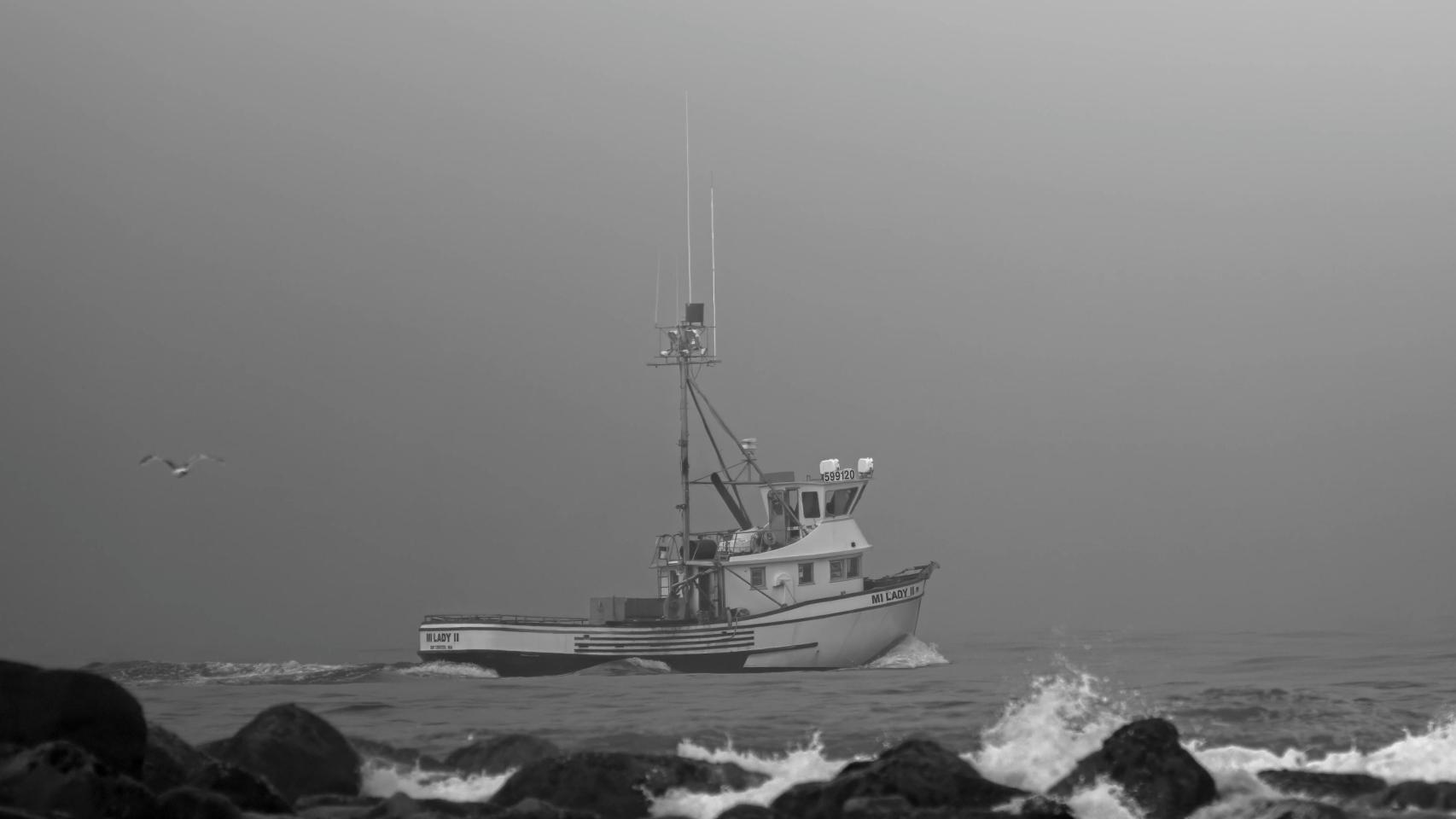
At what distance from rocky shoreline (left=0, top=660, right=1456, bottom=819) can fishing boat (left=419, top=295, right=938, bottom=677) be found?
2191 centimetres

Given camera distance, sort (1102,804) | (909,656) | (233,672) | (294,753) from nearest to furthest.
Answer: (1102,804), (294,753), (233,672), (909,656)

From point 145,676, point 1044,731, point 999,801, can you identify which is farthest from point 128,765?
point 145,676

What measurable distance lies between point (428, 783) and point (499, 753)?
41.4 inches

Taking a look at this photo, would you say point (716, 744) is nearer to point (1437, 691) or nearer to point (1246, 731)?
point (1246, 731)

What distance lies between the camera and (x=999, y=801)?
1412 centimetres

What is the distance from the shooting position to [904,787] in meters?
14.0

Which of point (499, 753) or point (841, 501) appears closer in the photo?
point (499, 753)

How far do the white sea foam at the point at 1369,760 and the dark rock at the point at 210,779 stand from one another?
9516 mm

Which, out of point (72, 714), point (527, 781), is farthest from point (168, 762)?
point (527, 781)

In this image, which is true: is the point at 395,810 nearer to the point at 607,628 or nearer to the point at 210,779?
the point at 210,779

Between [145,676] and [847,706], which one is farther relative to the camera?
[145,676]

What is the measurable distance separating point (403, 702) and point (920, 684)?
10491mm

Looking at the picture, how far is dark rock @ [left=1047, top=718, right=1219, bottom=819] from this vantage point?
1459 centimetres

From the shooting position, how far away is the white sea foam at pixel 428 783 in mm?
15930
